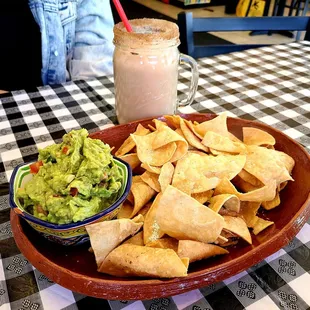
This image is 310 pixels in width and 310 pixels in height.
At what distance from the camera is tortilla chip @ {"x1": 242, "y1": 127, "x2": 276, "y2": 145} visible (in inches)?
36.8

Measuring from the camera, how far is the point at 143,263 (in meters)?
0.60

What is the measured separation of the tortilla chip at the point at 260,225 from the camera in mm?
716

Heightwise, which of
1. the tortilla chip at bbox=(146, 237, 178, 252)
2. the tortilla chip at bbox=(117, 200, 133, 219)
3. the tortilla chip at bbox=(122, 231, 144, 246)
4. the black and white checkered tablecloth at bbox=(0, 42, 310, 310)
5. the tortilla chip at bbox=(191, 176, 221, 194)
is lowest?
the black and white checkered tablecloth at bbox=(0, 42, 310, 310)

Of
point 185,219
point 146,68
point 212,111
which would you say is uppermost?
point 146,68

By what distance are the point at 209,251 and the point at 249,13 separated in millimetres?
6198

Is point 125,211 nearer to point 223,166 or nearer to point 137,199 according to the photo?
point 137,199

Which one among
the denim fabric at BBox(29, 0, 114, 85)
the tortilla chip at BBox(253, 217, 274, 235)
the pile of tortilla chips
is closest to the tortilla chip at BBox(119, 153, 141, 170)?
the pile of tortilla chips

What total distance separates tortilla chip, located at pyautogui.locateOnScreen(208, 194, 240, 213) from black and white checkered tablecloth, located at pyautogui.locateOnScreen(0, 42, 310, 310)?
0.12 m

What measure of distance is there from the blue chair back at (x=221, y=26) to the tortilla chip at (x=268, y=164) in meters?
1.15

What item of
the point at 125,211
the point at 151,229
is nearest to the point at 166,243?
the point at 151,229

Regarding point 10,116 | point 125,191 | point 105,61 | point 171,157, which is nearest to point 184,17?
point 105,61

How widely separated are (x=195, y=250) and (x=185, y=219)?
62mm

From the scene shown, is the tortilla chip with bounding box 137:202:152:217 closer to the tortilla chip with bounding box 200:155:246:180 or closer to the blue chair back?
the tortilla chip with bounding box 200:155:246:180

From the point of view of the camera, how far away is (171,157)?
0.86m
